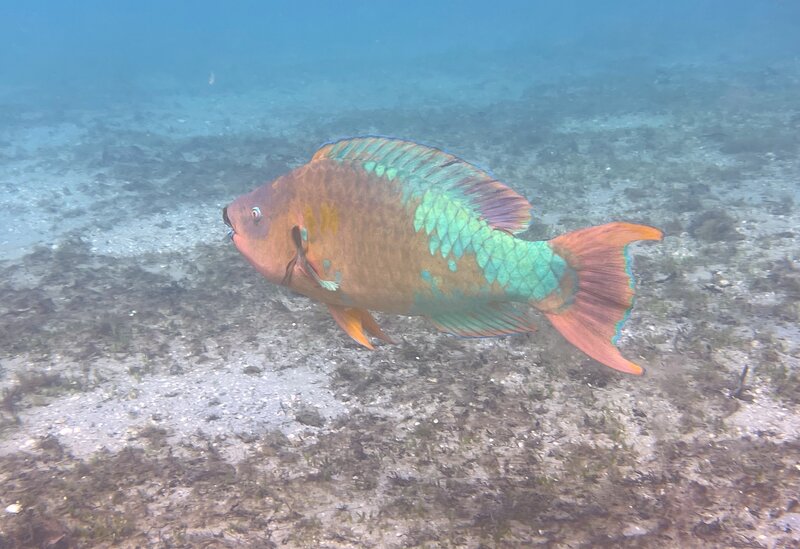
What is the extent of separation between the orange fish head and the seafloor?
1.81 feet

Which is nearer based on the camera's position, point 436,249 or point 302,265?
point 436,249

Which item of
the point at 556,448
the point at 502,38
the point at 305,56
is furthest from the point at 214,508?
the point at 502,38

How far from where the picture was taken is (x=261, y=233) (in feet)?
7.88

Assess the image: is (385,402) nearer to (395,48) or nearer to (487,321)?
(487,321)

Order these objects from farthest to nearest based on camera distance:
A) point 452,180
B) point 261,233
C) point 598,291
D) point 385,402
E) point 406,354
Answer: point 406,354 < point 385,402 < point 261,233 < point 452,180 < point 598,291

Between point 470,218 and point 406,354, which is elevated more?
point 470,218

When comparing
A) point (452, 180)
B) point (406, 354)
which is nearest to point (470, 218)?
point (452, 180)

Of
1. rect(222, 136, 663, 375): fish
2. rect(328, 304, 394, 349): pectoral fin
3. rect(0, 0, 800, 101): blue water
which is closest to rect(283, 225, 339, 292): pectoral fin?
rect(222, 136, 663, 375): fish

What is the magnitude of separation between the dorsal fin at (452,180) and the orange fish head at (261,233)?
0.52 m

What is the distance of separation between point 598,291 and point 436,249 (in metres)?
0.68

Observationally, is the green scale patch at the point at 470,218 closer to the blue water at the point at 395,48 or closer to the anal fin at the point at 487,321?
the anal fin at the point at 487,321

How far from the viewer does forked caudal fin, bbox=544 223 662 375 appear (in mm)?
1985

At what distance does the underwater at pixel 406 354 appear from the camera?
2.20 metres

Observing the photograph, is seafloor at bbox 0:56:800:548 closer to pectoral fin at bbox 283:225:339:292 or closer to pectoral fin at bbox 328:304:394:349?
pectoral fin at bbox 283:225:339:292
